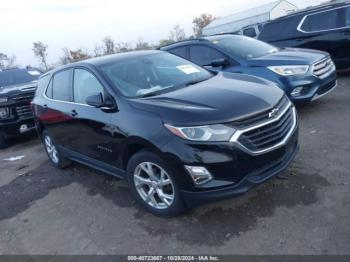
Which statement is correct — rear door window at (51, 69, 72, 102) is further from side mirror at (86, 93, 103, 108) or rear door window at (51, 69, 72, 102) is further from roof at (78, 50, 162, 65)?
side mirror at (86, 93, 103, 108)

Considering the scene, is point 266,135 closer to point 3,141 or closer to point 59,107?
point 59,107

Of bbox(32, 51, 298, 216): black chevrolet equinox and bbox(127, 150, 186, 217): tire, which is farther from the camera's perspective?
bbox(127, 150, 186, 217): tire

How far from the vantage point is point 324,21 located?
352 inches

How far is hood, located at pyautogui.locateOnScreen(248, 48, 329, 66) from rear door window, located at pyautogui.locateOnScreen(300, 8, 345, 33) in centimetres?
245

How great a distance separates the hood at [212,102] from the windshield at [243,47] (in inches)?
117

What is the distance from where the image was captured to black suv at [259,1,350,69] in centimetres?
864

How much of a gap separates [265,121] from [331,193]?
1.13 meters

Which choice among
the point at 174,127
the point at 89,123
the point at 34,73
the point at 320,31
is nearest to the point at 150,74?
the point at 89,123

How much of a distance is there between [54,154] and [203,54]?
3.64m

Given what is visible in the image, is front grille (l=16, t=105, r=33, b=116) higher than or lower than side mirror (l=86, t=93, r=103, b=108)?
lower

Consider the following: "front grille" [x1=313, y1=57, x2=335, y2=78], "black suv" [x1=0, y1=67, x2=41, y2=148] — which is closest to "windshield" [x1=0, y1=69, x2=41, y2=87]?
"black suv" [x1=0, y1=67, x2=41, y2=148]

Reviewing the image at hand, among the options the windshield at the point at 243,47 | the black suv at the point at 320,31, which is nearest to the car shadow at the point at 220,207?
the windshield at the point at 243,47

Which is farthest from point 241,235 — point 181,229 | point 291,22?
point 291,22

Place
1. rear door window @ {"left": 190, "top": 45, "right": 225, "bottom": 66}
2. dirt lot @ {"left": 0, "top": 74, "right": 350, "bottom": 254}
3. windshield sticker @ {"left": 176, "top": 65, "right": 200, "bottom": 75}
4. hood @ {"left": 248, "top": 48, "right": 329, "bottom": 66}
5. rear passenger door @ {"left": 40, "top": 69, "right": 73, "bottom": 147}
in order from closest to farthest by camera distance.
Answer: dirt lot @ {"left": 0, "top": 74, "right": 350, "bottom": 254}
windshield sticker @ {"left": 176, "top": 65, "right": 200, "bottom": 75}
rear passenger door @ {"left": 40, "top": 69, "right": 73, "bottom": 147}
hood @ {"left": 248, "top": 48, "right": 329, "bottom": 66}
rear door window @ {"left": 190, "top": 45, "right": 225, "bottom": 66}
